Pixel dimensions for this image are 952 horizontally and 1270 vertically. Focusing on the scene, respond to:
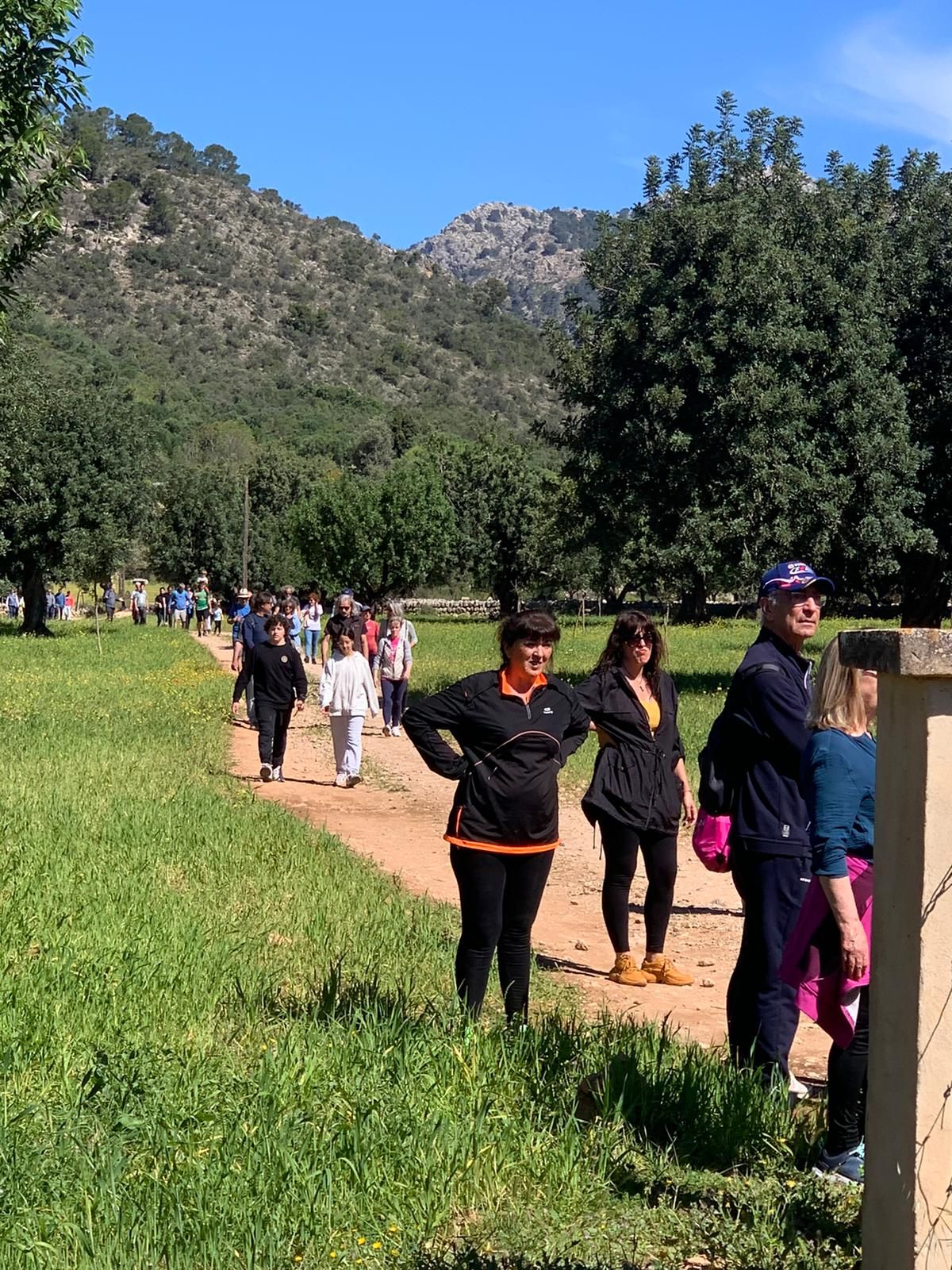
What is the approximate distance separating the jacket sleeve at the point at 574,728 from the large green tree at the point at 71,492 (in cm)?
4005

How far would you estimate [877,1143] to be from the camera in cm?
329

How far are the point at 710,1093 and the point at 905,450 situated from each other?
1871 cm

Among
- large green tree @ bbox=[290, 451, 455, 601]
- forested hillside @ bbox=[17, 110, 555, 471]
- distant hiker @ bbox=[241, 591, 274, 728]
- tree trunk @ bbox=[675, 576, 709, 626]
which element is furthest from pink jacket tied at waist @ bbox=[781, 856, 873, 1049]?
forested hillside @ bbox=[17, 110, 555, 471]

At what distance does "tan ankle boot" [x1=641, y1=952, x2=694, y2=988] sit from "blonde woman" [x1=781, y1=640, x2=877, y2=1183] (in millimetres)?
2970

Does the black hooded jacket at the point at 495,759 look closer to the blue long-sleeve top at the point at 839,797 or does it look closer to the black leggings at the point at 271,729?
the blue long-sleeve top at the point at 839,797

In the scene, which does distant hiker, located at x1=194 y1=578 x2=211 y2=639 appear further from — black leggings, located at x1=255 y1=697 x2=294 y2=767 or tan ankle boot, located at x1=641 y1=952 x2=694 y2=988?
tan ankle boot, located at x1=641 y1=952 x2=694 y2=988

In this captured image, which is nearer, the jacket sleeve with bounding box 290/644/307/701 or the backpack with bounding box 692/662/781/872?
the backpack with bounding box 692/662/781/872

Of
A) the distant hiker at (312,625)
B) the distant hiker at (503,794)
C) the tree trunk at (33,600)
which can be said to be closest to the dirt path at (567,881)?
the distant hiker at (503,794)

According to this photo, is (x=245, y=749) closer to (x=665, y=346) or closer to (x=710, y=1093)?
(x=665, y=346)

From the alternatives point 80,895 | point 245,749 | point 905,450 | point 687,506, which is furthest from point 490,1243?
point 905,450

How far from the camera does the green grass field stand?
381 centimetres

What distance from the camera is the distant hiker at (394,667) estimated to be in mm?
18250

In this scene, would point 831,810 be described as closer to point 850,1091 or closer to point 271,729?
point 850,1091

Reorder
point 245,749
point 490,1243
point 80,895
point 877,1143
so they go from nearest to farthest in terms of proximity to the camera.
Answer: point 877,1143 < point 490,1243 < point 80,895 < point 245,749
